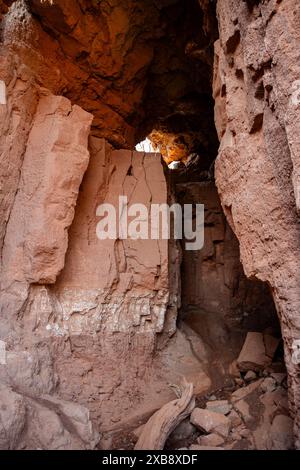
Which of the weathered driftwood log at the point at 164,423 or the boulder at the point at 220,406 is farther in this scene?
the boulder at the point at 220,406

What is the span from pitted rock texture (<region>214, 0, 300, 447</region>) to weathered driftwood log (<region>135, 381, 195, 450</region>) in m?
1.02

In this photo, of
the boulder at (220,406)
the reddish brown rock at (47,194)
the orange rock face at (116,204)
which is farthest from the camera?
the reddish brown rock at (47,194)

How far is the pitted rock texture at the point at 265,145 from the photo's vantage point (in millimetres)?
2607

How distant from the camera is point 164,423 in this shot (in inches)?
123

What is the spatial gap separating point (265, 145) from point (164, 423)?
2594 millimetres

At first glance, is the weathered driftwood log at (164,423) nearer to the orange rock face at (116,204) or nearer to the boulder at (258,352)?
the orange rock face at (116,204)

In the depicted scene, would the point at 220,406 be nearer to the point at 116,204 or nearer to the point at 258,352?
the point at 258,352

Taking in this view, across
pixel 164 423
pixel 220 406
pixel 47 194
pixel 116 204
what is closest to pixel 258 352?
pixel 220 406

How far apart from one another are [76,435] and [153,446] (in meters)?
0.64

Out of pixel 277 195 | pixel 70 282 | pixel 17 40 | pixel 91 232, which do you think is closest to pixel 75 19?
pixel 17 40

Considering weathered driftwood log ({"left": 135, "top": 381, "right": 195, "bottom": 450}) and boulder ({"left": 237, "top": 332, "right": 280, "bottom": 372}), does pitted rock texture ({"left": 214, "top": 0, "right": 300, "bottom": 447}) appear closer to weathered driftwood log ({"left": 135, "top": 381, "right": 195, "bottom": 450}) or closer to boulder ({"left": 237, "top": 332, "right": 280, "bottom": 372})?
weathered driftwood log ({"left": 135, "top": 381, "right": 195, "bottom": 450})

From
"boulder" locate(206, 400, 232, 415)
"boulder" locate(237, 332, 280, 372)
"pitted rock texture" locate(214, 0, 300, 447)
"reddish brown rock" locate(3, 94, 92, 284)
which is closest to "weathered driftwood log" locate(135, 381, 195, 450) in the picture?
"boulder" locate(206, 400, 232, 415)

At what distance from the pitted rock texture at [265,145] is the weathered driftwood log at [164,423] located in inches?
40.2

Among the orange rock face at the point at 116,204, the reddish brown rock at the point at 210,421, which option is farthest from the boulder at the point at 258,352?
the reddish brown rock at the point at 210,421
